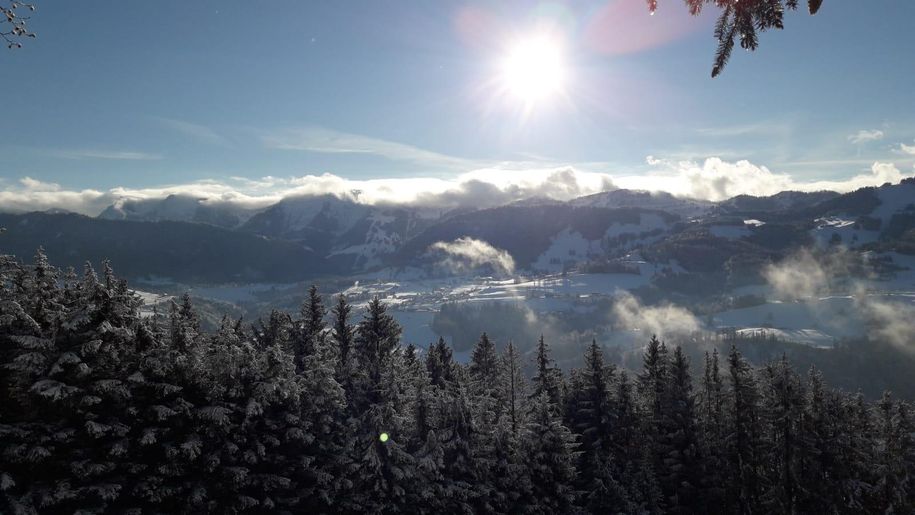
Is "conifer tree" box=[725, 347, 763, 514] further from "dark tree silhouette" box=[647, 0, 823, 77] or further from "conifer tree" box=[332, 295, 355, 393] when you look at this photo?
"dark tree silhouette" box=[647, 0, 823, 77]

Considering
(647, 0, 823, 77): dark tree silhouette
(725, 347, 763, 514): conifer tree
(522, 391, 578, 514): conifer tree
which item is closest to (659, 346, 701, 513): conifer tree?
(725, 347, 763, 514): conifer tree

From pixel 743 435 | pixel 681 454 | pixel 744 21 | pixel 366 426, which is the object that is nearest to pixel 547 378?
pixel 681 454

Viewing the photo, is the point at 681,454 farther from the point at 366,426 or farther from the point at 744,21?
the point at 744,21

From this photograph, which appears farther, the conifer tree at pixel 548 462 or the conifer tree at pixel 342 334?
the conifer tree at pixel 548 462

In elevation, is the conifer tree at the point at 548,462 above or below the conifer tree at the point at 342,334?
below

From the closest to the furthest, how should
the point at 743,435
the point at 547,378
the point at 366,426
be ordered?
the point at 366,426 < the point at 743,435 < the point at 547,378

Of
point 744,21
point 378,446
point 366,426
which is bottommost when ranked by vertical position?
point 378,446

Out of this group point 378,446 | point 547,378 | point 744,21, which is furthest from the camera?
point 547,378

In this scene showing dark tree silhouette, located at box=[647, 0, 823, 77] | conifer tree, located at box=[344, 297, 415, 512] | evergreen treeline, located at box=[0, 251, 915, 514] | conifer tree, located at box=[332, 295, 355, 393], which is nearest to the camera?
dark tree silhouette, located at box=[647, 0, 823, 77]

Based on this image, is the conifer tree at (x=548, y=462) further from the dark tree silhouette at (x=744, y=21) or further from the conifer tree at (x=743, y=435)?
the dark tree silhouette at (x=744, y=21)

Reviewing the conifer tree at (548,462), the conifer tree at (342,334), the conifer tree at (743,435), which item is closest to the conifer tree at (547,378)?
the conifer tree at (548,462)
